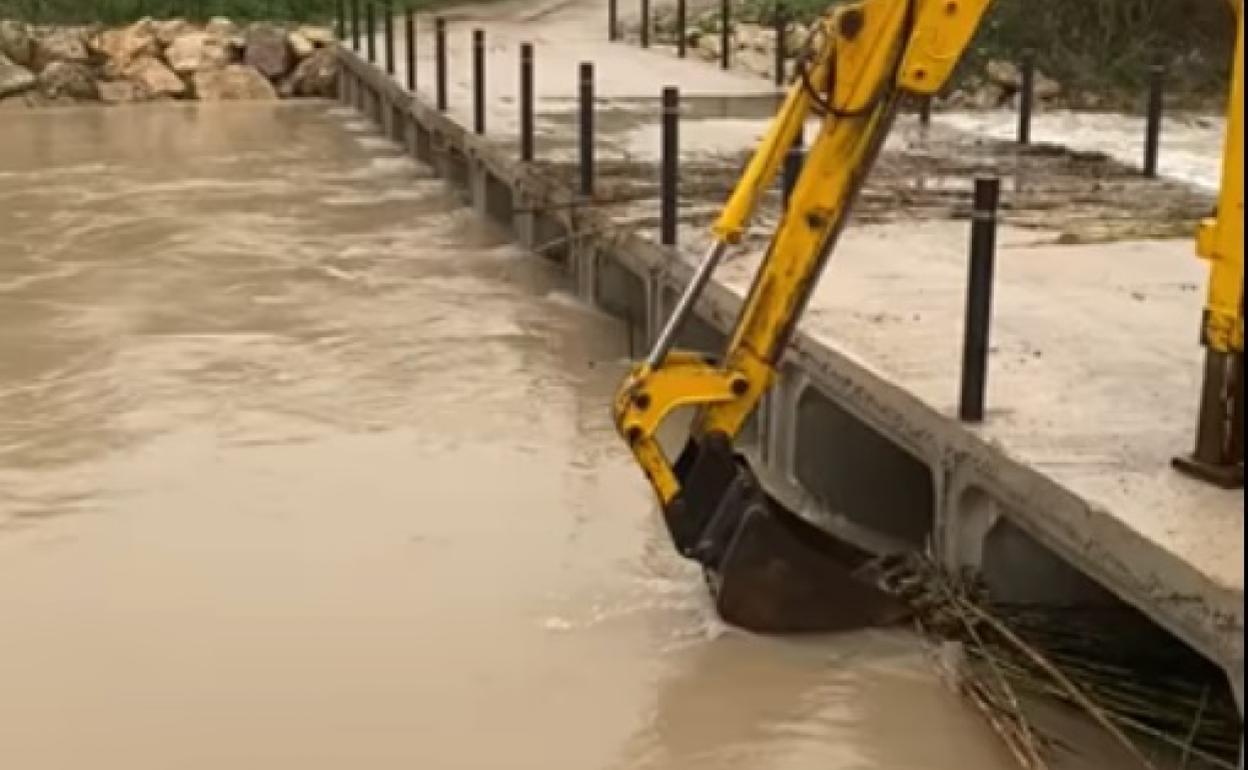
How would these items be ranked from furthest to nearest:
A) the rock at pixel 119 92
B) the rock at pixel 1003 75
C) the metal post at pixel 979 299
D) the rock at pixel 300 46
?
the rock at pixel 300 46 → the rock at pixel 119 92 → the rock at pixel 1003 75 → the metal post at pixel 979 299

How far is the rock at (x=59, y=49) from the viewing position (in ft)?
77.9

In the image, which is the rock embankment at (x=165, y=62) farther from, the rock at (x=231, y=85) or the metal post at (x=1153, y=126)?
the metal post at (x=1153, y=126)

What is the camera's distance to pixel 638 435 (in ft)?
20.8

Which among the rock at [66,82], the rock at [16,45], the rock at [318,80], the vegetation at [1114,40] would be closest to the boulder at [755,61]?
the vegetation at [1114,40]

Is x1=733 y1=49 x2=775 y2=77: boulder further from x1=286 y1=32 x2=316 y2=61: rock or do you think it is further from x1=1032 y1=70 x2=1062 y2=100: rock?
x1=286 y1=32 x2=316 y2=61: rock

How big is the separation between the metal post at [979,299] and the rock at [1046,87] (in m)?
14.7

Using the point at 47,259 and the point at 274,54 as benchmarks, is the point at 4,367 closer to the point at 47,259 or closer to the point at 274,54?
the point at 47,259

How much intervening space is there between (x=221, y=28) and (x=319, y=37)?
1.18 m

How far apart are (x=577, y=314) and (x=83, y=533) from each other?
4.37 metres

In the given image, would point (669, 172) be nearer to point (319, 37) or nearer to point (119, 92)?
point (119, 92)

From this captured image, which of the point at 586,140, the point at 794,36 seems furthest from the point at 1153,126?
the point at 794,36

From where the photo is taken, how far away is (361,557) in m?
7.29

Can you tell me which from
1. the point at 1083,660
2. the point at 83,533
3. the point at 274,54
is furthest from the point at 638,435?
the point at 274,54

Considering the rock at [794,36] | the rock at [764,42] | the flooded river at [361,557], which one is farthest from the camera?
the rock at [764,42]
